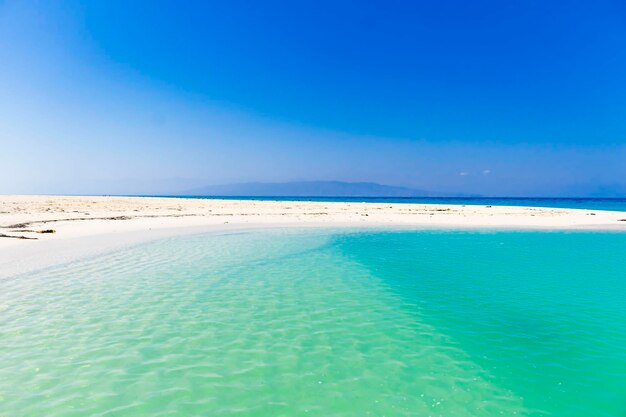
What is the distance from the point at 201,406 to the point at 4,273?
40.4ft

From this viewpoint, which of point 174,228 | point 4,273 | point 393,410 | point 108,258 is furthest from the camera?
point 174,228

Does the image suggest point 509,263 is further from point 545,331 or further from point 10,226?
point 10,226

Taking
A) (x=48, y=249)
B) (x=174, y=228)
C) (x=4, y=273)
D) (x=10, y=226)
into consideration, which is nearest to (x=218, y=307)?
(x=4, y=273)

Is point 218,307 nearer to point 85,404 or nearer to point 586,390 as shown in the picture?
point 85,404

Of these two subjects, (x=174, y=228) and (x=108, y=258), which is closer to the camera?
(x=108, y=258)

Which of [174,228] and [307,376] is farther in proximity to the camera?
[174,228]

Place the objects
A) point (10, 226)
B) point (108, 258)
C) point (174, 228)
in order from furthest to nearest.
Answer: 1. point (174, 228)
2. point (10, 226)
3. point (108, 258)

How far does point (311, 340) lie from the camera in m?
8.15

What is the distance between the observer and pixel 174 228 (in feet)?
99.3

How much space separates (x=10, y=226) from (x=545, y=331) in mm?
32111

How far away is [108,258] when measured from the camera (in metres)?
17.2

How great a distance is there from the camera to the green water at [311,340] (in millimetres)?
5859

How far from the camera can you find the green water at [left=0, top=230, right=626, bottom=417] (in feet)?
19.2

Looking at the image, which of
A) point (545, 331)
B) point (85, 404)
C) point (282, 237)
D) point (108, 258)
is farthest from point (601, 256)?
point (108, 258)
